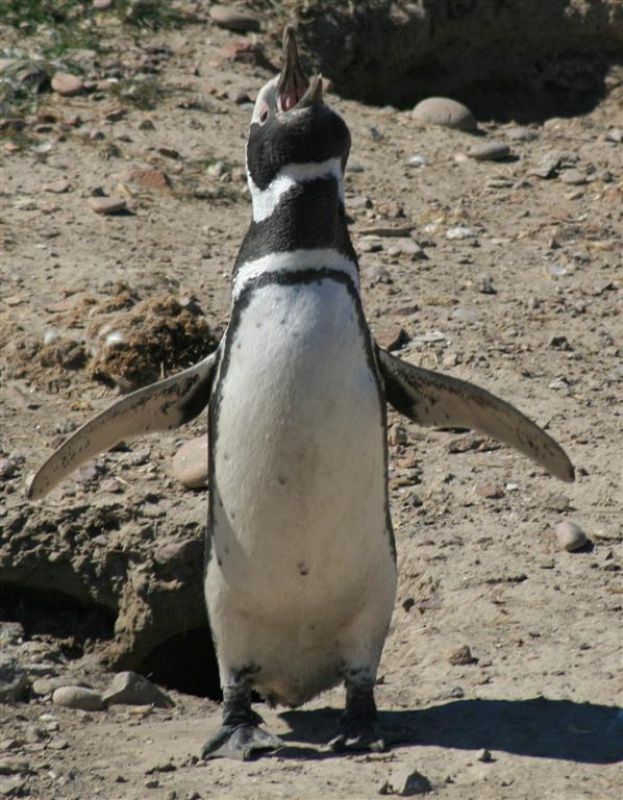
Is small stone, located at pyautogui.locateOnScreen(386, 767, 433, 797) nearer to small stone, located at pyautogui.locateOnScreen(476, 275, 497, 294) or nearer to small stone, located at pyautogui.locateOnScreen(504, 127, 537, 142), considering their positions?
small stone, located at pyautogui.locateOnScreen(476, 275, 497, 294)

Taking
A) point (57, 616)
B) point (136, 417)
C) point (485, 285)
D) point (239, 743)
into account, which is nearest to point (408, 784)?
point (239, 743)

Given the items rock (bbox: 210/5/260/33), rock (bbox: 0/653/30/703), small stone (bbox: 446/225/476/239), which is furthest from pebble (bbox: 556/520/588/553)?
rock (bbox: 210/5/260/33)

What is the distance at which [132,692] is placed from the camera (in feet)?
13.0

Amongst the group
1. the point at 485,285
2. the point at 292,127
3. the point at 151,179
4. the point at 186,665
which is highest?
the point at 292,127

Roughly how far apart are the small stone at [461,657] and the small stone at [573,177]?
316 centimetres

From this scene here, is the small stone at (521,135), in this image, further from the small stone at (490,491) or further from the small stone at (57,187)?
the small stone at (490,491)

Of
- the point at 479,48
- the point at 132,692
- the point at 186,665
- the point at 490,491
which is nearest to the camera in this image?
the point at 132,692

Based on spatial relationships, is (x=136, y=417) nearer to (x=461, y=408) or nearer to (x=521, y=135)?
(x=461, y=408)

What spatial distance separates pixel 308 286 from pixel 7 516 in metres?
1.52

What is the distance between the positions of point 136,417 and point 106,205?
2.37 m

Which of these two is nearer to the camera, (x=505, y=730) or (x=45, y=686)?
(x=505, y=730)

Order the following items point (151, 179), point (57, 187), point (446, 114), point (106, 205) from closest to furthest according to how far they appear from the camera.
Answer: point (106, 205)
point (57, 187)
point (151, 179)
point (446, 114)

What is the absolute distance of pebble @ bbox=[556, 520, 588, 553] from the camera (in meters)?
4.27

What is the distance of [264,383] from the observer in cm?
335
